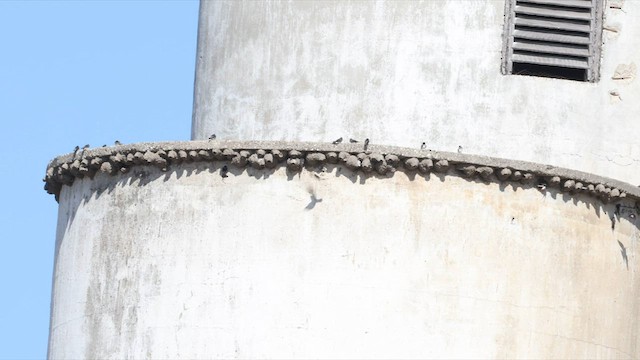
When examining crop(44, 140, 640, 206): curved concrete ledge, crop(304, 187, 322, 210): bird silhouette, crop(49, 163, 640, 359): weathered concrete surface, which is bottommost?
crop(49, 163, 640, 359): weathered concrete surface

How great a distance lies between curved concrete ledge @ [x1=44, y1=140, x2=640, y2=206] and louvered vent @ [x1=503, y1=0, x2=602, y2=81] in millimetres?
1144

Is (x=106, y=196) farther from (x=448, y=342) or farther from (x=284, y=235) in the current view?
(x=448, y=342)

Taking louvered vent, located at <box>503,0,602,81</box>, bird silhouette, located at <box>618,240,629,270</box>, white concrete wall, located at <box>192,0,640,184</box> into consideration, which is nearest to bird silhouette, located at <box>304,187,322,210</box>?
white concrete wall, located at <box>192,0,640,184</box>

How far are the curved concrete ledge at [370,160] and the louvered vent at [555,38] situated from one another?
114 centimetres

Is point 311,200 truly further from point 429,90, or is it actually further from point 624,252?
point 624,252

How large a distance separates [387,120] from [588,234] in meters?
1.95

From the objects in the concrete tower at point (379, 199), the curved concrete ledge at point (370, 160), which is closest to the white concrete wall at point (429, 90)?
the concrete tower at point (379, 199)

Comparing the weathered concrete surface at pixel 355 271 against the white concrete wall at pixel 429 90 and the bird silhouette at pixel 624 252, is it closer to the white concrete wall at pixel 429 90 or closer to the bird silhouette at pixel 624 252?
the bird silhouette at pixel 624 252

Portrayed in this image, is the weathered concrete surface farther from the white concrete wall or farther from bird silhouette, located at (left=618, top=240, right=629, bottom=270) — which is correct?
the white concrete wall

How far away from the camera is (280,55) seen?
2231 centimetres

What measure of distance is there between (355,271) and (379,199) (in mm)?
635

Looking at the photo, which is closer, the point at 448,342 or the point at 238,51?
the point at 448,342

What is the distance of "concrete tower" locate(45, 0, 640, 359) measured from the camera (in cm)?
2105

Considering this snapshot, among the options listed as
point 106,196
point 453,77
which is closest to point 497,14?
point 453,77
